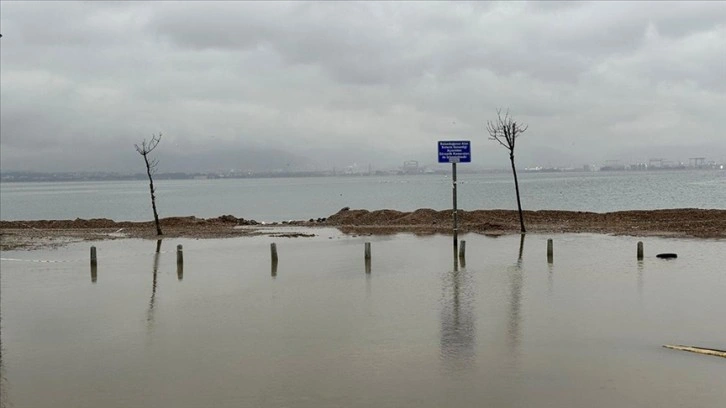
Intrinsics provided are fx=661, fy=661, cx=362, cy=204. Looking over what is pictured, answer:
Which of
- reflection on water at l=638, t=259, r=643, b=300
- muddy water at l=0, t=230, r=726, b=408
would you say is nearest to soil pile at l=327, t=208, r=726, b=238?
reflection on water at l=638, t=259, r=643, b=300

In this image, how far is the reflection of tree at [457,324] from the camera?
11.3 m

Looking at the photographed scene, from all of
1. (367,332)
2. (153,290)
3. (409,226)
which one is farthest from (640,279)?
(409,226)

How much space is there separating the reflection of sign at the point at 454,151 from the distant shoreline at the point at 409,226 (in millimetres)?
8713

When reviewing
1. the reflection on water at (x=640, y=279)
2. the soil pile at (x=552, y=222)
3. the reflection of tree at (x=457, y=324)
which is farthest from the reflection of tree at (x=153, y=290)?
the soil pile at (x=552, y=222)

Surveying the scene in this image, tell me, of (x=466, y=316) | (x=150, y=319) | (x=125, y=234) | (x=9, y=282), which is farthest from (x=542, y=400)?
(x=125, y=234)

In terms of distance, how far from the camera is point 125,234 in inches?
1538

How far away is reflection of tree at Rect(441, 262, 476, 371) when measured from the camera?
445 inches

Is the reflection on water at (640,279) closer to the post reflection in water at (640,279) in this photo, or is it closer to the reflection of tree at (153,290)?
the post reflection in water at (640,279)

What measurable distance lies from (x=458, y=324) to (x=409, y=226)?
26218 millimetres

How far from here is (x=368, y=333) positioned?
43.1 ft

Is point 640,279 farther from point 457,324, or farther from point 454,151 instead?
point 454,151

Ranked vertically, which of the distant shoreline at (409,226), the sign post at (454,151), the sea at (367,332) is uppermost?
the sign post at (454,151)

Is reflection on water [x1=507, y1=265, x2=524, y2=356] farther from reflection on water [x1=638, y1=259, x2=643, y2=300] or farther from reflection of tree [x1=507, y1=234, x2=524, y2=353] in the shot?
reflection on water [x1=638, y1=259, x2=643, y2=300]

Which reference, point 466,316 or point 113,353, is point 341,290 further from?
point 113,353
